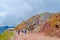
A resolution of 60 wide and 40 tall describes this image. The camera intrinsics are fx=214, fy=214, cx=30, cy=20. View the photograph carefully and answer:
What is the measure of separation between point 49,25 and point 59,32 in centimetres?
1326

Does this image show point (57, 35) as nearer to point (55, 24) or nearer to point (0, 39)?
point (55, 24)

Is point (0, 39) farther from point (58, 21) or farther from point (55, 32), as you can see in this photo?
point (58, 21)

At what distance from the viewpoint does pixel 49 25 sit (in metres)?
69.4

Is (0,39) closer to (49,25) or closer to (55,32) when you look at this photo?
(55,32)

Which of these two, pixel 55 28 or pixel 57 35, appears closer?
pixel 57 35

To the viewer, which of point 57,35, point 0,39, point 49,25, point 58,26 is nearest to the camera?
point 0,39

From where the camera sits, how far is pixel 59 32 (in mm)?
56281

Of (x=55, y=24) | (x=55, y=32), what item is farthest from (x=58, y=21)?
(x=55, y=32)

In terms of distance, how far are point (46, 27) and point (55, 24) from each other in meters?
8.54

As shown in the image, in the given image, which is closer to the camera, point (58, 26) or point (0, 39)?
point (0, 39)

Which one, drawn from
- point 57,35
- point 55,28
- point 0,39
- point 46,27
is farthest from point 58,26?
point 0,39

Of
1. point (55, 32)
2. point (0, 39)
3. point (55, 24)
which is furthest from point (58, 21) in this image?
point (0, 39)

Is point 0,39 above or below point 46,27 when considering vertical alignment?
below

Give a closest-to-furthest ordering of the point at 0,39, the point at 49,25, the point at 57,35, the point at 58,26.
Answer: the point at 0,39, the point at 57,35, the point at 58,26, the point at 49,25
